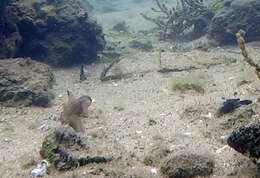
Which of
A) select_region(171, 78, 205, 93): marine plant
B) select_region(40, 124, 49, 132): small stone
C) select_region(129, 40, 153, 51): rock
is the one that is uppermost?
Result: select_region(171, 78, 205, 93): marine plant

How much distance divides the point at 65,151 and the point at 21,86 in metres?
3.38

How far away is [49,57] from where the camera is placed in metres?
9.77

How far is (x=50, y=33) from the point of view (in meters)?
9.89

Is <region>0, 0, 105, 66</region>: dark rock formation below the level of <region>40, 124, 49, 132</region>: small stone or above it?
above

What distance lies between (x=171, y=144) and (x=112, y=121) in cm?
161

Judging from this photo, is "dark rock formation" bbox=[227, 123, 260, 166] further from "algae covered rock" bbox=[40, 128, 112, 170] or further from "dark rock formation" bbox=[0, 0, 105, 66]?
"dark rock formation" bbox=[0, 0, 105, 66]

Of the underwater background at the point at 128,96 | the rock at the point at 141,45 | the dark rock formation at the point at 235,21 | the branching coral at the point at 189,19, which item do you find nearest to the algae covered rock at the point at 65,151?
the underwater background at the point at 128,96

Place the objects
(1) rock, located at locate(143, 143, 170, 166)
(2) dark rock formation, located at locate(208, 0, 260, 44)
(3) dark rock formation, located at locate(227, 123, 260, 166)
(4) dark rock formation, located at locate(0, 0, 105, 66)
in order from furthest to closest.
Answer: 1. (2) dark rock formation, located at locate(208, 0, 260, 44)
2. (4) dark rock formation, located at locate(0, 0, 105, 66)
3. (1) rock, located at locate(143, 143, 170, 166)
4. (3) dark rock formation, located at locate(227, 123, 260, 166)

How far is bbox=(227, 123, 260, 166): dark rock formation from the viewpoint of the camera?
10.5 feet

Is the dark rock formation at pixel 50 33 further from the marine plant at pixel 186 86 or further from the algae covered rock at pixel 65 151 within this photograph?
the algae covered rock at pixel 65 151

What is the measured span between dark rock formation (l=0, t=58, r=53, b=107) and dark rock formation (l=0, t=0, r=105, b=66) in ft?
4.63

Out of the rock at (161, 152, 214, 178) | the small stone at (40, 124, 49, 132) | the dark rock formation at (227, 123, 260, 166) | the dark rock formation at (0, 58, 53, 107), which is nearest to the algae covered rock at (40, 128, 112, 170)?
the rock at (161, 152, 214, 178)

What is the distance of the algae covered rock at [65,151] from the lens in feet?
12.8

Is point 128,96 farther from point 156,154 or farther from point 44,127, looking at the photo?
point 156,154
